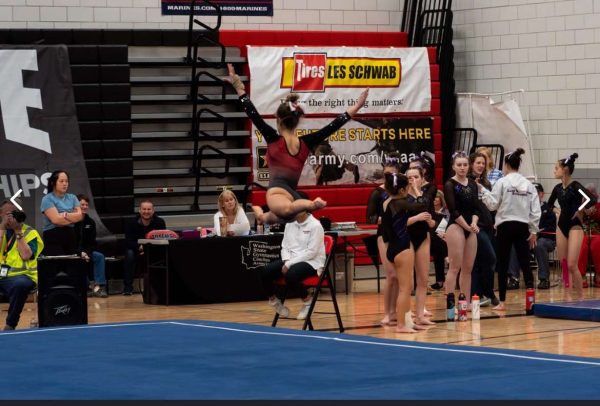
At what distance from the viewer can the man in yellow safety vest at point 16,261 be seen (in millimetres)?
10312

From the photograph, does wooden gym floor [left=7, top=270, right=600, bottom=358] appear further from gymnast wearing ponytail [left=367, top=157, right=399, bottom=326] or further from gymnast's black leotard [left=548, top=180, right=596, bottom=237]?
gymnast's black leotard [left=548, top=180, right=596, bottom=237]

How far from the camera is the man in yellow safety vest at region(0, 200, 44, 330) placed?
10.3 m

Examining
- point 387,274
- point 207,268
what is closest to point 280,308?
point 387,274

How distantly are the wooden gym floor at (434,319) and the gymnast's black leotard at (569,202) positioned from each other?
85 cm

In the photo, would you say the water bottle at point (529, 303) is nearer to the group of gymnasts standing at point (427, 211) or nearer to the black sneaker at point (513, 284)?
the group of gymnasts standing at point (427, 211)

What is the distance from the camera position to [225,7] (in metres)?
16.9

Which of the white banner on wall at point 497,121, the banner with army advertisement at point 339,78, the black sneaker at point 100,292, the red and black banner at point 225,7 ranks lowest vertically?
the black sneaker at point 100,292

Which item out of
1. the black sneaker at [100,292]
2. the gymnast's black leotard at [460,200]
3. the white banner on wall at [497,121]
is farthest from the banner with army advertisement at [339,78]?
the gymnast's black leotard at [460,200]

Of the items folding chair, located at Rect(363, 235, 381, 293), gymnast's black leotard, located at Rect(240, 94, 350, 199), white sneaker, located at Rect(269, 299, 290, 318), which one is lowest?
white sneaker, located at Rect(269, 299, 290, 318)

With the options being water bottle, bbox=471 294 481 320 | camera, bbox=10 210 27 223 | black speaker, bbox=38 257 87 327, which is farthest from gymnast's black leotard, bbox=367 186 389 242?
camera, bbox=10 210 27 223

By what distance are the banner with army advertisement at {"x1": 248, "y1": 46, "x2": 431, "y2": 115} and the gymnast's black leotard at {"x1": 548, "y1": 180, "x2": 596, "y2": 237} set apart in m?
4.79

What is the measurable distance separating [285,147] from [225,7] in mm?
7741

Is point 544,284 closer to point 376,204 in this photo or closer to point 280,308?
point 376,204

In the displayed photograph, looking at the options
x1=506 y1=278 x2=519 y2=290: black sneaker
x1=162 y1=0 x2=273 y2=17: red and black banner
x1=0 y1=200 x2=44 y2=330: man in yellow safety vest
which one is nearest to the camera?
x1=0 y1=200 x2=44 y2=330: man in yellow safety vest
